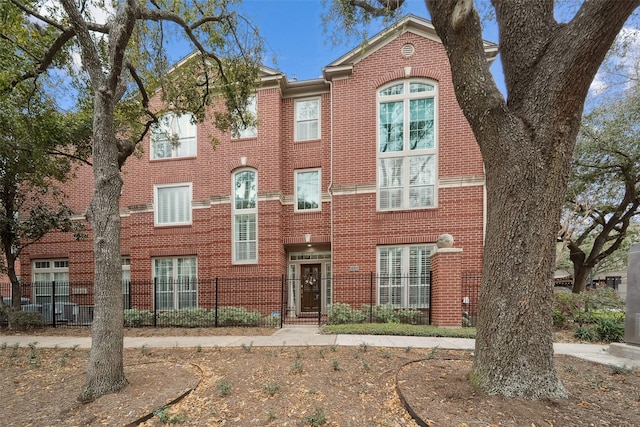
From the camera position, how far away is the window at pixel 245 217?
12.3m

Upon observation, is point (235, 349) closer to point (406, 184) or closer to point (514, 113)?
point (514, 113)

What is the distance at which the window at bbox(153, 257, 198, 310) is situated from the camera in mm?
12586

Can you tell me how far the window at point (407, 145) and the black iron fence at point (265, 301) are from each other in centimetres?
288

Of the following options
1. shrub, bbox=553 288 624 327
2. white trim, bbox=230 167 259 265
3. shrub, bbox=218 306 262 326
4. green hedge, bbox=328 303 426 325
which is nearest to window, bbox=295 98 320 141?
white trim, bbox=230 167 259 265

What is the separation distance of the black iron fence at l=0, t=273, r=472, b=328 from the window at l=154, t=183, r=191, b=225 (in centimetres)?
256

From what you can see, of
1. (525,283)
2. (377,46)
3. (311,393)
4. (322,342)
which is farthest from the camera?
(377,46)

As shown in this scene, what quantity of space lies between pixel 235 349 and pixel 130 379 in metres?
2.30

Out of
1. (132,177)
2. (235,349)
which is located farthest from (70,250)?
(235,349)

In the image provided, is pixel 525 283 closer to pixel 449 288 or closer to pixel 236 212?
pixel 449 288

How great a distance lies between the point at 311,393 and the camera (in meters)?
4.28

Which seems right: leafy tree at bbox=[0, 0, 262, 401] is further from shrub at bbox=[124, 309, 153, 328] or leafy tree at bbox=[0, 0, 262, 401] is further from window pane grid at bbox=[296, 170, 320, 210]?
shrub at bbox=[124, 309, 153, 328]

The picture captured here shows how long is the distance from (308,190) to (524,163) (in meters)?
9.29

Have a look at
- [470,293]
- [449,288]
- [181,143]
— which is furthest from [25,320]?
[470,293]

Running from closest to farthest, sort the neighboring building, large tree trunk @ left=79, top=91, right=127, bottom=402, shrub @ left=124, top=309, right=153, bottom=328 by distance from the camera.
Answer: large tree trunk @ left=79, top=91, right=127, bottom=402 → shrub @ left=124, top=309, right=153, bottom=328 → the neighboring building
